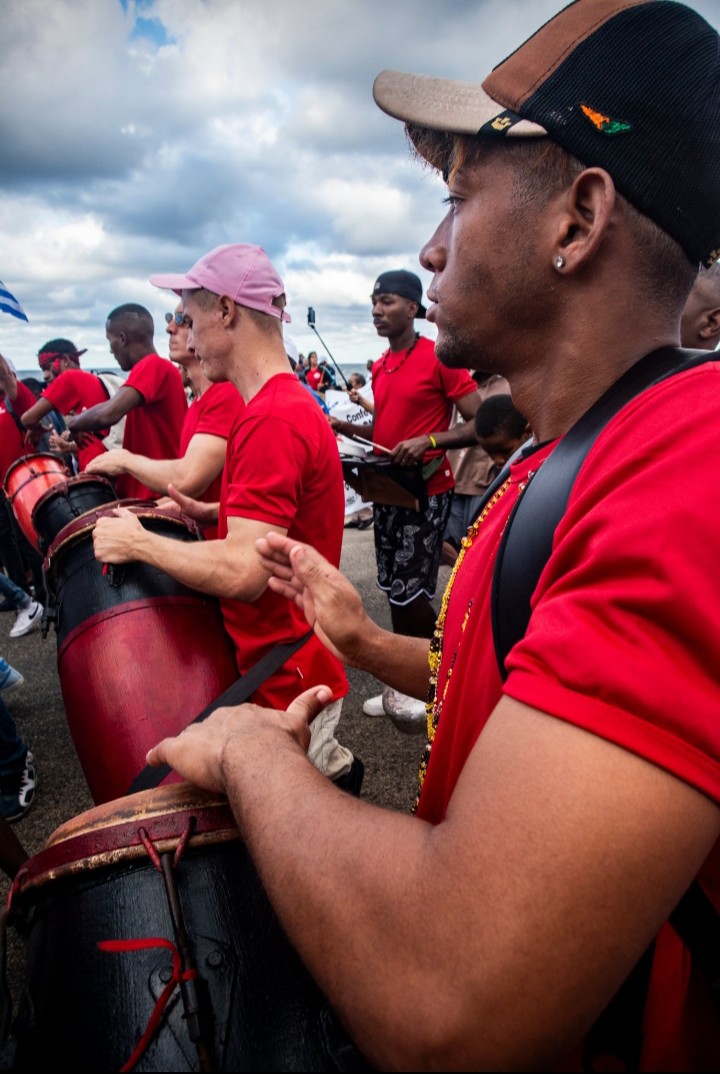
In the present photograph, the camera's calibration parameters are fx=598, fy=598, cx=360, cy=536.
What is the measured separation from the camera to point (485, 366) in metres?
1.13

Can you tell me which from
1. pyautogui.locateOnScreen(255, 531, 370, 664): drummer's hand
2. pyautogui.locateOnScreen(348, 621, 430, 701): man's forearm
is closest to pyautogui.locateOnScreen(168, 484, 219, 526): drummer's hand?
pyautogui.locateOnScreen(255, 531, 370, 664): drummer's hand

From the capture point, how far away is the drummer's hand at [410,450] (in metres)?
3.93

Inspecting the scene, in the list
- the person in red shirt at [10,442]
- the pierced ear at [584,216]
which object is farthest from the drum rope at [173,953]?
the person in red shirt at [10,442]

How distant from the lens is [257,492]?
191cm

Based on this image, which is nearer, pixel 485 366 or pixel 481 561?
pixel 481 561

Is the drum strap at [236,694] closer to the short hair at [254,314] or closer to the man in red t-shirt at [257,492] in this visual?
the man in red t-shirt at [257,492]

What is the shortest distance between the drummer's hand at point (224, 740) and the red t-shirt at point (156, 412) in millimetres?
3515

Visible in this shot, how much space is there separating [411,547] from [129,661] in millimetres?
2413

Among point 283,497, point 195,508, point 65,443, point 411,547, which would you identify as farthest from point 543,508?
point 65,443

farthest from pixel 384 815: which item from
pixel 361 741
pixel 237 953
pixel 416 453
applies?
pixel 416 453

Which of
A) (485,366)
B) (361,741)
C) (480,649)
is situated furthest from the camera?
(361,741)

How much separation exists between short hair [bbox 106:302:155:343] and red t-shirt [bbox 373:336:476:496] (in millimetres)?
2177

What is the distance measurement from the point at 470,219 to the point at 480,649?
722 mm

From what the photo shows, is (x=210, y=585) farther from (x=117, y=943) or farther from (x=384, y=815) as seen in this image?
(x=384, y=815)
